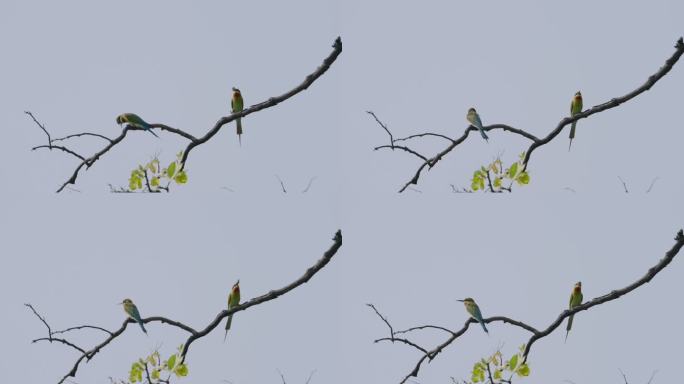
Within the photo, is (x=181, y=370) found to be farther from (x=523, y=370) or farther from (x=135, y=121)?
(x=523, y=370)

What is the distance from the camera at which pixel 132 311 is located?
4758 millimetres

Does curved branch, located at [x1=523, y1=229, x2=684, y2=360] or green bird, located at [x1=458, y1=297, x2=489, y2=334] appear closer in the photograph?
curved branch, located at [x1=523, y1=229, x2=684, y2=360]

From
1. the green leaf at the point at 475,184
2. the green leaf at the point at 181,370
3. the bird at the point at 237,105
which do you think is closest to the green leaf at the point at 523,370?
the green leaf at the point at 475,184

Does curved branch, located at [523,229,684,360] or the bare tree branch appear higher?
the bare tree branch

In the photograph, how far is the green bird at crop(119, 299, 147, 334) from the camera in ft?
15.6

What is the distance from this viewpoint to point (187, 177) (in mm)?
4801

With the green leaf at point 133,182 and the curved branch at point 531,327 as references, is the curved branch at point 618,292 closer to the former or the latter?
the curved branch at point 531,327

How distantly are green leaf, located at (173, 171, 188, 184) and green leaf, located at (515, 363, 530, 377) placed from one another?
178cm

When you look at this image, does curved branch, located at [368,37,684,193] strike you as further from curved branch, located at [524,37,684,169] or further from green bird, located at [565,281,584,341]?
green bird, located at [565,281,584,341]

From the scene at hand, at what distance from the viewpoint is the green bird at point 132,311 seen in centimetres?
474

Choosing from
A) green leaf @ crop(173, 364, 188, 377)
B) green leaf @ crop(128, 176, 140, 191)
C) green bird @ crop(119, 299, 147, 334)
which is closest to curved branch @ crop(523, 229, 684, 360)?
green leaf @ crop(173, 364, 188, 377)

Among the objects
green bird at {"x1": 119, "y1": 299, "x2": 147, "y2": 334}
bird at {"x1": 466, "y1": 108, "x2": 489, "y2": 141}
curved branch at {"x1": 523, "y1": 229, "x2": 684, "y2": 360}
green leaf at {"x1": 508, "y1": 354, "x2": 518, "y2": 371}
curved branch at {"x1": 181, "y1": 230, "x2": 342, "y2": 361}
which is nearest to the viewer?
curved branch at {"x1": 181, "y1": 230, "x2": 342, "y2": 361}

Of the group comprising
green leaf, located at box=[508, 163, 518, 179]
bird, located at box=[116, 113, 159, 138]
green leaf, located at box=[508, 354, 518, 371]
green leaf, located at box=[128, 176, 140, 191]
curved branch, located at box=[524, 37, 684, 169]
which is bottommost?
green leaf, located at box=[508, 354, 518, 371]

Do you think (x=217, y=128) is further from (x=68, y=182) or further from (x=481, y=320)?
(x=481, y=320)
